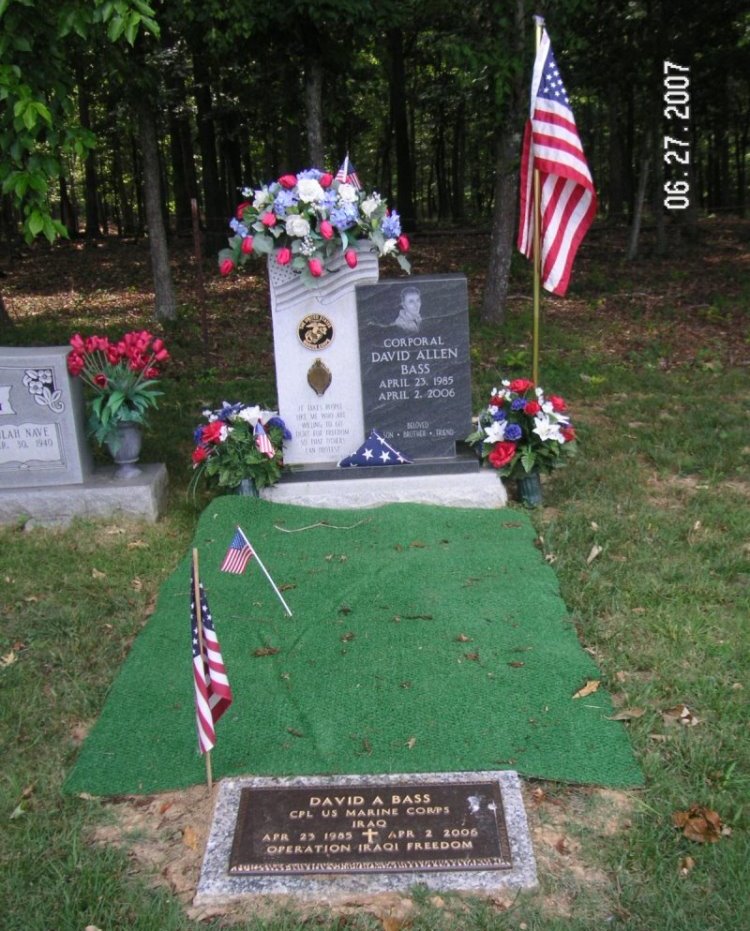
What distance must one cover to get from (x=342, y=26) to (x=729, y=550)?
939 centimetres

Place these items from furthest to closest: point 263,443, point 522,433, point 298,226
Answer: point 522,433, point 263,443, point 298,226

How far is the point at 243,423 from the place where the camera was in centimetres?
679

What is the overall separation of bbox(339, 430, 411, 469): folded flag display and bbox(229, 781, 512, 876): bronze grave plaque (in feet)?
11.4

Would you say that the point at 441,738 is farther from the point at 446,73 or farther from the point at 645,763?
the point at 446,73

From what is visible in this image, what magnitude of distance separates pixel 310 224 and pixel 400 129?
527 inches

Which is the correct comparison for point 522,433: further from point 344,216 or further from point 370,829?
point 370,829

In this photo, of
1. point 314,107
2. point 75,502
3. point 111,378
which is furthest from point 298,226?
point 314,107

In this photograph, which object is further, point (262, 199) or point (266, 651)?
point (262, 199)

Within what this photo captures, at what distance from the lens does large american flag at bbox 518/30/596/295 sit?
6.32 metres

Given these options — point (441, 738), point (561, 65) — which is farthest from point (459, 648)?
point (561, 65)

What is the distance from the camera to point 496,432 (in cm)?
678
